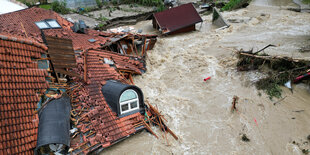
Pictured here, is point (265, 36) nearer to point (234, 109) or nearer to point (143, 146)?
point (234, 109)

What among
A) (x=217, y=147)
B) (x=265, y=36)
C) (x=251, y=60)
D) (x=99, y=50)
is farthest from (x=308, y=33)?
(x=99, y=50)

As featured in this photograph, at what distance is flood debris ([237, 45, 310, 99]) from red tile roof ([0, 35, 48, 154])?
11487 mm

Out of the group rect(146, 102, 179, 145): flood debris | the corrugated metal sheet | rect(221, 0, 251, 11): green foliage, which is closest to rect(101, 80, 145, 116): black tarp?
rect(146, 102, 179, 145): flood debris

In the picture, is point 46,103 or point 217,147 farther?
point 217,147

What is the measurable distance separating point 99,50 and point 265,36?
52.5ft

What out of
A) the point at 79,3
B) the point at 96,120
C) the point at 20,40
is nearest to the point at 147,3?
the point at 79,3

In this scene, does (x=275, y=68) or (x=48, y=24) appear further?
(x=48, y=24)

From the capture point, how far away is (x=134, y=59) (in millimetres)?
12781

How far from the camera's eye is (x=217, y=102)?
1082 centimetres

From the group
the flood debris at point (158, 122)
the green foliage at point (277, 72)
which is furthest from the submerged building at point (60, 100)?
the green foliage at point (277, 72)

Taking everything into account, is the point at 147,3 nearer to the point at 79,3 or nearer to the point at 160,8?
the point at 160,8

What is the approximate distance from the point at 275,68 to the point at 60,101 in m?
12.1

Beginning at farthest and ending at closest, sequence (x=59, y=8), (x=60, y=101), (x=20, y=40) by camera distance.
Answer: (x=59, y=8)
(x=60, y=101)
(x=20, y=40)

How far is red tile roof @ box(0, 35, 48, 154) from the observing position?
5304mm
